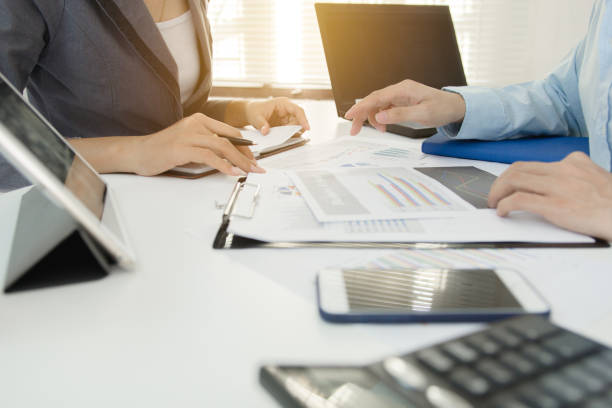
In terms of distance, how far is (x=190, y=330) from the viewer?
0.97ft

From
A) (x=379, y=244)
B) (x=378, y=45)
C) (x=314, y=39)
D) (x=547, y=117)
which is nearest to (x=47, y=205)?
(x=379, y=244)

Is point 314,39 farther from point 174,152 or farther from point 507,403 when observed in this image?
point 507,403

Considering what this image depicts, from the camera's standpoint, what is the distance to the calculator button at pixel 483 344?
24 centimetres

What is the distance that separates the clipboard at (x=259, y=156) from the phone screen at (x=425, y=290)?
15.6 inches

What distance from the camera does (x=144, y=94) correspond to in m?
0.90

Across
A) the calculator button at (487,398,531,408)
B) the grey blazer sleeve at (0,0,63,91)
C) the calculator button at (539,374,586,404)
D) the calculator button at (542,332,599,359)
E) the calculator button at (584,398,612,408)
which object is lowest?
the calculator button at (542,332,599,359)

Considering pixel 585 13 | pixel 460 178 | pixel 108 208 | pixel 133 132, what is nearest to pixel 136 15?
pixel 133 132

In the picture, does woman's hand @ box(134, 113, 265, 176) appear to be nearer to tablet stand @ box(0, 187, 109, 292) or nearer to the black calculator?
tablet stand @ box(0, 187, 109, 292)

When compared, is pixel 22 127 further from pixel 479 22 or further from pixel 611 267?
pixel 479 22

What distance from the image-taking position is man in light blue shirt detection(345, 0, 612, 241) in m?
0.45

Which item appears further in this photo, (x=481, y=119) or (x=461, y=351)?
(x=481, y=119)

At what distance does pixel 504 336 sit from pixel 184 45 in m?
1.03

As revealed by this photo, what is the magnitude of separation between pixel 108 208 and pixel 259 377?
1.01 ft

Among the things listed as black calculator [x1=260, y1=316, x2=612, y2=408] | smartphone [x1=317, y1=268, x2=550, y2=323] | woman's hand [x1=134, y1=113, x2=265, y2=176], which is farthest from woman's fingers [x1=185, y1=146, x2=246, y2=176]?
black calculator [x1=260, y1=316, x2=612, y2=408]
